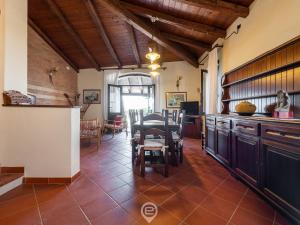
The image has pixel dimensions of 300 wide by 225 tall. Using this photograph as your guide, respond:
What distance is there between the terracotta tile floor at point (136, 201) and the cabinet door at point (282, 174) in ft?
0.66

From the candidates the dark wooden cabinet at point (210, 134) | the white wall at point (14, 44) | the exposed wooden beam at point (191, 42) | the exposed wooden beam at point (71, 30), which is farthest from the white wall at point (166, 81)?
the white wall at point (14, 44)

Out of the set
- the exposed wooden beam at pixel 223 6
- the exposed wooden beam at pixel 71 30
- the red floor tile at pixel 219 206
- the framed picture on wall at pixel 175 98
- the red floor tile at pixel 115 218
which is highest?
the exposed wooden beam at pixel 71 30

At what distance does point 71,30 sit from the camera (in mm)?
5098

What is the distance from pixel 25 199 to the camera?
181 cm

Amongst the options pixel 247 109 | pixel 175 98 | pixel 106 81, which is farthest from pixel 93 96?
pixel 247 109

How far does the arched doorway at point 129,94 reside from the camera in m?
7.41

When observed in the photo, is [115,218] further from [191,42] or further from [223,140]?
[191,42]

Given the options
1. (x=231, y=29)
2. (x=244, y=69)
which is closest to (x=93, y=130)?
(x=244, y=69)

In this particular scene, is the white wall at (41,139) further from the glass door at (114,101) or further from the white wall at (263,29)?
the glass door at (114,101)

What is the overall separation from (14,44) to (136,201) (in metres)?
2.87

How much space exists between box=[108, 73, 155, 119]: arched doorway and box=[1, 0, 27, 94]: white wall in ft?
15.5

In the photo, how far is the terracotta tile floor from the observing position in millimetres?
1493

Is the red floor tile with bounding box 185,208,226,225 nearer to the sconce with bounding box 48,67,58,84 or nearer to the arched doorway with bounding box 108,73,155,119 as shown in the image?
the arched doorway with bounding box 108,73,155,119

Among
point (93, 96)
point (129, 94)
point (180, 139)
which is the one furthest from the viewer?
point (129, 94)
